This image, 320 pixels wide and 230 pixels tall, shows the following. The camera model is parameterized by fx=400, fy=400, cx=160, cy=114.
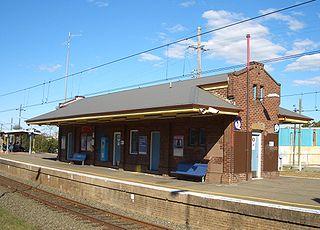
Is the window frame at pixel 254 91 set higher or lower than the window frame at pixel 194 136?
higher

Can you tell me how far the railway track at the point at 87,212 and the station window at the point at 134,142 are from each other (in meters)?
6.01

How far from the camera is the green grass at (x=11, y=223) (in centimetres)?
1051

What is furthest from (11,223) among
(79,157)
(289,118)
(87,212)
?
(79,157)

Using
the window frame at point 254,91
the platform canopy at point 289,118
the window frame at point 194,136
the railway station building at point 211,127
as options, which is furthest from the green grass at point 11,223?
the platform canopy at point 289,118

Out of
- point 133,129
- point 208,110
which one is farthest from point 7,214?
point 133,129

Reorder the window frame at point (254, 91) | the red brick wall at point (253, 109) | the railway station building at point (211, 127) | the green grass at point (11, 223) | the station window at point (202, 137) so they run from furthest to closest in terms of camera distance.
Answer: the window frame at point (254, 91), the station window at point (202, 137), the red brick wall at point (253, 109), the railway station building at point (211, 127), the green grass at point (11, 223)

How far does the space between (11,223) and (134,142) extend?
12253 mm

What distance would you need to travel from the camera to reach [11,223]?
11.0 m

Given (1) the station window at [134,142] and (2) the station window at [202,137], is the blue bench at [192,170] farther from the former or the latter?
(1) the station window at [134,142]

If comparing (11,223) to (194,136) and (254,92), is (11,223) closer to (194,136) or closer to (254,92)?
(194,136)

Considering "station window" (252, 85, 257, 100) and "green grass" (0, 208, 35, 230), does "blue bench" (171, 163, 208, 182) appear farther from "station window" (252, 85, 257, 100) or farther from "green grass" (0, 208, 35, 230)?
"green grass" (0, 208, 35, 230)

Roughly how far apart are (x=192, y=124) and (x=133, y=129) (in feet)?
16.8

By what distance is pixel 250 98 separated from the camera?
1858cm

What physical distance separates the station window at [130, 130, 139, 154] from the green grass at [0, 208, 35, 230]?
10.7 meters
